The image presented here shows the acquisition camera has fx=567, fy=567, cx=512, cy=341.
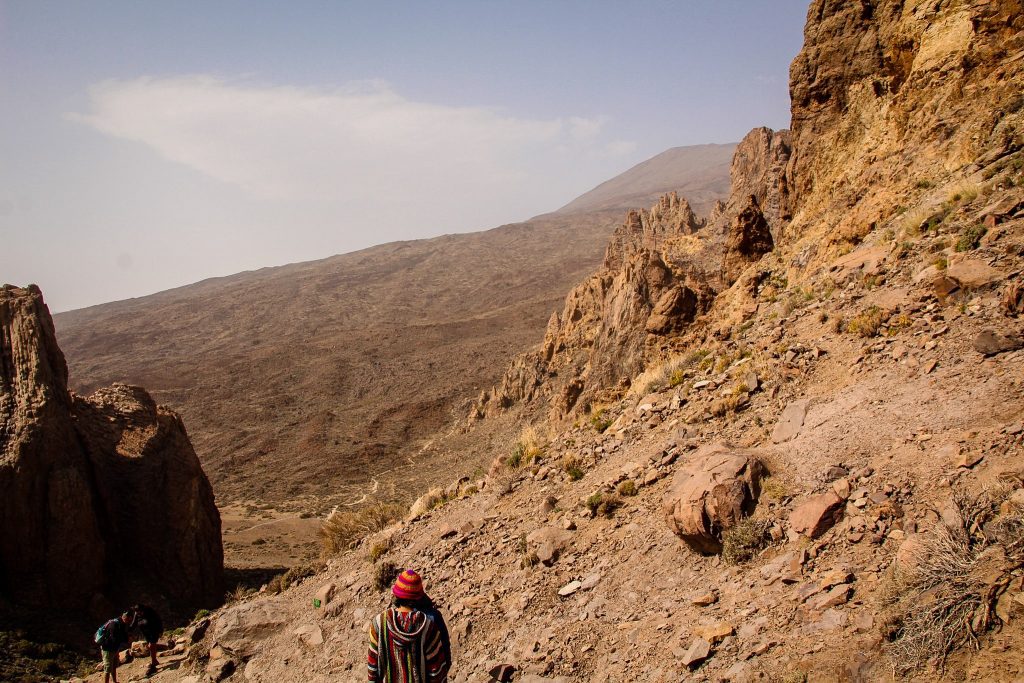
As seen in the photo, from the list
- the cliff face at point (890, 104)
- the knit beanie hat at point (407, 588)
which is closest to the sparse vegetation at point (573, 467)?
the knit beanie hat at point (407, 588)

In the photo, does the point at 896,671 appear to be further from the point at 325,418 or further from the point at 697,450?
the point at 325,418

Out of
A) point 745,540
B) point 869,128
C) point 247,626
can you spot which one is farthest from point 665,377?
point 247,626

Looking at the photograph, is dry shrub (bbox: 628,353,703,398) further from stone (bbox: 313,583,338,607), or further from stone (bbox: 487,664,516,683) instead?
stone (bbox: 313,583,338,607)

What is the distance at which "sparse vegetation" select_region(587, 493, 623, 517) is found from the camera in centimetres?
636

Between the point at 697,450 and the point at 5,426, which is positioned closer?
the point at 697,450

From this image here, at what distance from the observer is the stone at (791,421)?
582cm

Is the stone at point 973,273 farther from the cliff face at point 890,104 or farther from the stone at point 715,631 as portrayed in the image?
the stone at point 715,631

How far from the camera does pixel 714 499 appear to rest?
16.6ft

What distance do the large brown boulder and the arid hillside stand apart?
21.3 meters

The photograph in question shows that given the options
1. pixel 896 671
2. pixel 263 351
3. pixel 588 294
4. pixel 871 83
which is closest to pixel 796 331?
pixel 896 671

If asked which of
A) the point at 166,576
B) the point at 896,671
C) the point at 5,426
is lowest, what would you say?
the point at 166,576

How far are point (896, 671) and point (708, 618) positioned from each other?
57.8 inches

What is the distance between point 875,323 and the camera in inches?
256

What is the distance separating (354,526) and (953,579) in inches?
362
